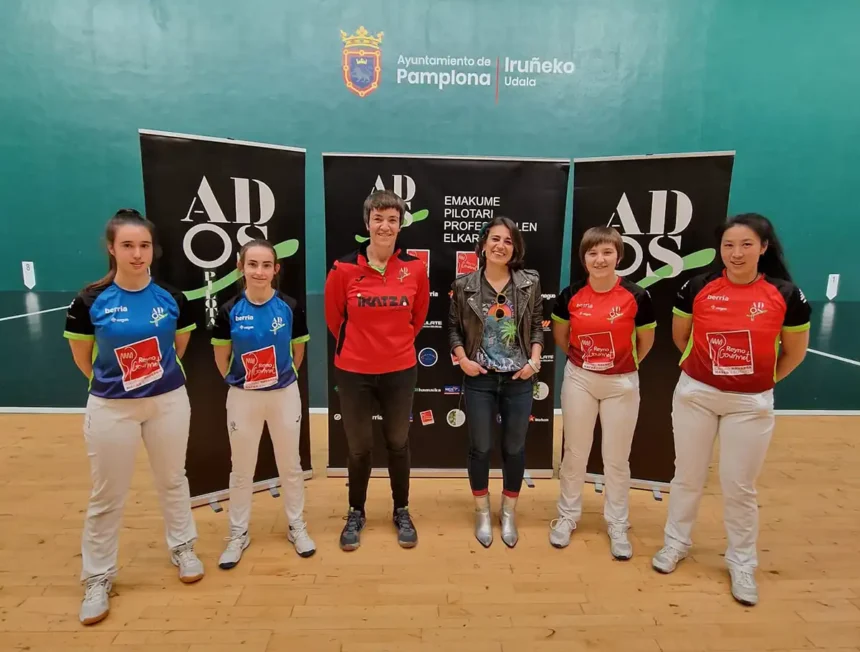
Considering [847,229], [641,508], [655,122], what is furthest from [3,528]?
[847,229]

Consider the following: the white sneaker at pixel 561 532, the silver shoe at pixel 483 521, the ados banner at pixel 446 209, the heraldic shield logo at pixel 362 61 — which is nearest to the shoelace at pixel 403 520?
the silver shoe at pixel 483 521

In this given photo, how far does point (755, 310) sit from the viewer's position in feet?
6.57

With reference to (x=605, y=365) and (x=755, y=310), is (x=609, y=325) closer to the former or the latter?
(x=605, y=365)

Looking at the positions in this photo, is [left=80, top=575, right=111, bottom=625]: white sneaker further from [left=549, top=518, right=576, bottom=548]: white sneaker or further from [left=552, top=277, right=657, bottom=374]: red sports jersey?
[left=552, top=277, right=657, bottom=374]: red sports jersey

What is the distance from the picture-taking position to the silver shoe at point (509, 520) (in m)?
2.51

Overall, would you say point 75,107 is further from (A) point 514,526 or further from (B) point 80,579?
(A) point 514,526

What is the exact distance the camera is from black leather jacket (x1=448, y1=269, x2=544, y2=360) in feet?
7.79

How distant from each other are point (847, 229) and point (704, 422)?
8317 millimetres

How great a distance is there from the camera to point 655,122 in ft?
25.3

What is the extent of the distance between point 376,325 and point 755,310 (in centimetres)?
154

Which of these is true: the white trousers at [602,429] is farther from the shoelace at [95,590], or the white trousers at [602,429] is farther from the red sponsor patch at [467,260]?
the shoelace at [95,590]

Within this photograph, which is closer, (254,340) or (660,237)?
(254,340)

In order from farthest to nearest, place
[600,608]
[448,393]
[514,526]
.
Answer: [448,393]
[514,526]
[600,608]

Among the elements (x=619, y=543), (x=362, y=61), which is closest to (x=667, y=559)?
(x=619, y=543)
